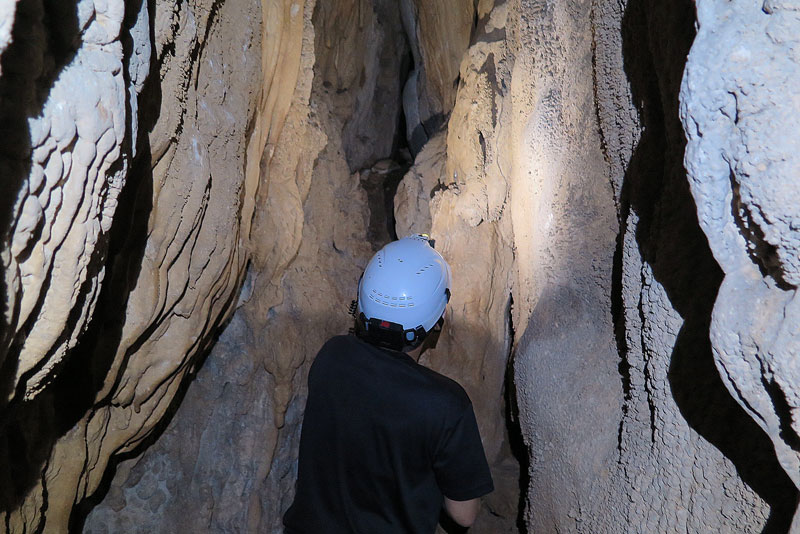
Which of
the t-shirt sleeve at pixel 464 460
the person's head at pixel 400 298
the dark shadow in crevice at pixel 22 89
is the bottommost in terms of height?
the t-shirt sleeve at pixel 464 460

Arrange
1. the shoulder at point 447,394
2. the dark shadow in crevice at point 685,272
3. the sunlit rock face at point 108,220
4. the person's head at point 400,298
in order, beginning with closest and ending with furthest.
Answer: the sunlit rock face at point 108,220 < the dark shadow in crevice at point 685,272 < the shoulder at point 447,394 < the person's head at point 400,298

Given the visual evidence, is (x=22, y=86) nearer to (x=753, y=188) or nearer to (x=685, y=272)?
(x=753, y=188)

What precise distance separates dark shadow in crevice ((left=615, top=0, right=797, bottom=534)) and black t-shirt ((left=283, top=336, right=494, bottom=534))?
1.88 feet

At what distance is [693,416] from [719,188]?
1.68 feet

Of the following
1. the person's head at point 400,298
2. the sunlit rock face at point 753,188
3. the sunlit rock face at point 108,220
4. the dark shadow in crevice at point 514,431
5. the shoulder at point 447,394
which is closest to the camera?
the sunlit rock face at point 753,188

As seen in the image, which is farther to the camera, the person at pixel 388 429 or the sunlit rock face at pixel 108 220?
the person at pixel 388 429

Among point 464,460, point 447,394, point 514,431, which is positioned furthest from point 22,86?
point 514,431

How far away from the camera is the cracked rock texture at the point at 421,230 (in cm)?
85

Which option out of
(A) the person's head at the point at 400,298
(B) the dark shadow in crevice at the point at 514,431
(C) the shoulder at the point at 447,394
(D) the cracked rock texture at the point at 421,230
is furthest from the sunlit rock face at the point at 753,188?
(B) the dark shadow in crevice at the point at 514,431

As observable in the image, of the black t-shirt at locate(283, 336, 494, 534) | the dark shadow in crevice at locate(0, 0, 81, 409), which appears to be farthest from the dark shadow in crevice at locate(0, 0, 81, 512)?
the black t-shirt at locate(283, 336, 494, 534)

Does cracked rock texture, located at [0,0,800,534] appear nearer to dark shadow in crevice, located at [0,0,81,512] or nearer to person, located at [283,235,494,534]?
dark shadow in crevice, located at [0,0,81,512]

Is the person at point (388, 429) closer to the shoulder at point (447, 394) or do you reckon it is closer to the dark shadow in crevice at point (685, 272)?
the shoulder at point (447, 394)

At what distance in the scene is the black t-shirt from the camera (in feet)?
4.93

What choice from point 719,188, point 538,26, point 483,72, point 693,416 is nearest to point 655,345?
point 693,416
